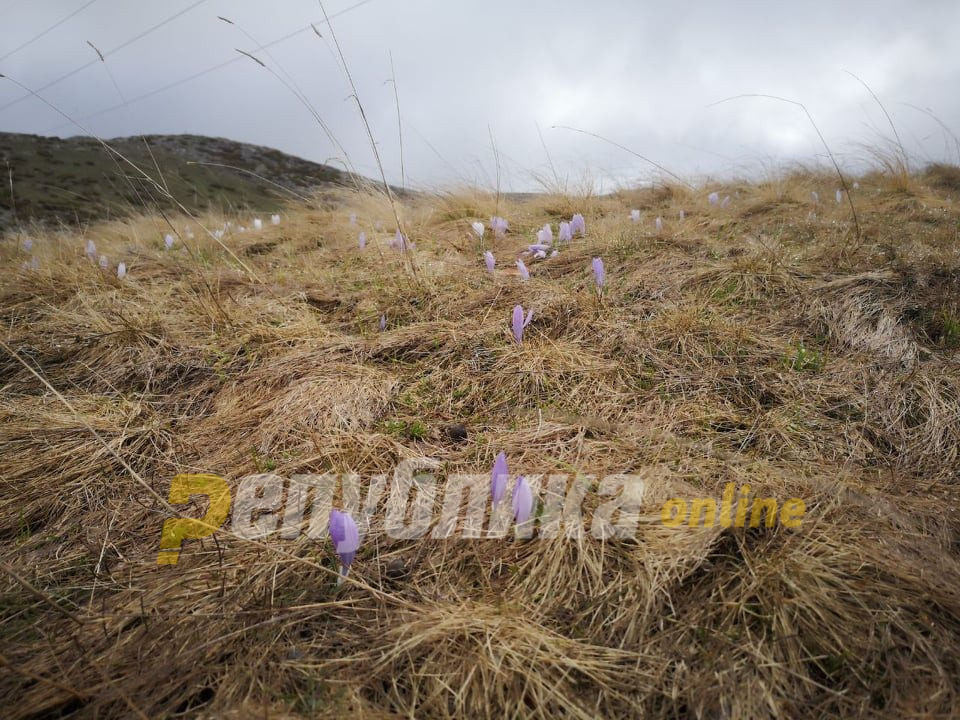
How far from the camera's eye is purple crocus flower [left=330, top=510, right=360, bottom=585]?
113 centimetres

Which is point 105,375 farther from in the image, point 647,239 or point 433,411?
point 647,239

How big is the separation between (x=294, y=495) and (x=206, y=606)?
1.30 ft

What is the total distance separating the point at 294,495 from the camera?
4.85ft

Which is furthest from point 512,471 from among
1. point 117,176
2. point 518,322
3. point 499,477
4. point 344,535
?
point 117,176

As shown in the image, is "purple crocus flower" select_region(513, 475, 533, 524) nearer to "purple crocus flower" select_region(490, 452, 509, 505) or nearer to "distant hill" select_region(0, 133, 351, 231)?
"purple crocus flower" select_region(490, 452, 509, 505)

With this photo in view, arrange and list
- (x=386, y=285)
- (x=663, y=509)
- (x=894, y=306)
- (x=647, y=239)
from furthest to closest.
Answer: (x=647, y=239) < (x=386, y=285) < (x=894, y=306) < (x=663, y=509)

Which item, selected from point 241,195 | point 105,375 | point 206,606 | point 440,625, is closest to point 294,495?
point 206,606

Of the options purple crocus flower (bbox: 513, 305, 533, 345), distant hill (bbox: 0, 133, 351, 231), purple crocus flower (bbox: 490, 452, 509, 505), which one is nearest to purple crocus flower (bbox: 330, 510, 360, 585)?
purple crocus flower (bbox: 490, 452, 509, 505)

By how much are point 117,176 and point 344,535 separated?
37.2ft

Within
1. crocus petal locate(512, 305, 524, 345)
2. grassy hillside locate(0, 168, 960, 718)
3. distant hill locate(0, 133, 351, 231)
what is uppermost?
distant hill locate(0, 133, 351, 231)

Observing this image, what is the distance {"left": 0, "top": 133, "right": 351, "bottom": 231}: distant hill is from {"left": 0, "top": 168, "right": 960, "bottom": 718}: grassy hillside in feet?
22.6

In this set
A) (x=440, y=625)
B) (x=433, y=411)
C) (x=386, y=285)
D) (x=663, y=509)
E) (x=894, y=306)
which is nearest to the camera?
(x=440, y=625)

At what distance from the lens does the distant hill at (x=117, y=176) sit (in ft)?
35.2

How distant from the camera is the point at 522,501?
1.23 m
